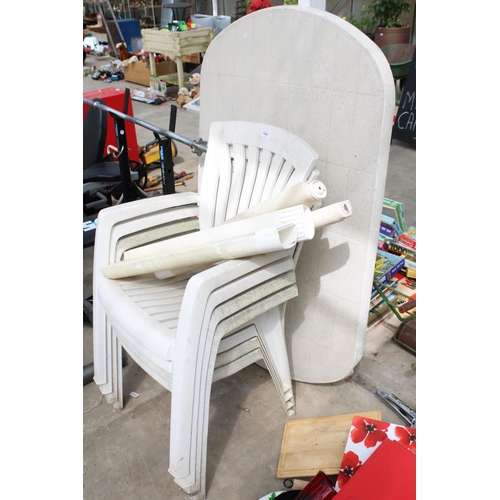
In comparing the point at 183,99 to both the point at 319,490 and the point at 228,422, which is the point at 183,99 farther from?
the point at 319,490

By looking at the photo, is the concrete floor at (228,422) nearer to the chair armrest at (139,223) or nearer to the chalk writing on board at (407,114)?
the chair armrest at (139,223)

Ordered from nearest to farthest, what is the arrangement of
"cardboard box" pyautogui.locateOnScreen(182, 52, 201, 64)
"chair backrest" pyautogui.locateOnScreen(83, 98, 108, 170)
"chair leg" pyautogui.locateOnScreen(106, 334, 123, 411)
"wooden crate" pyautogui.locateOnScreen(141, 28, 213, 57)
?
"chair leg" pyautogui.locateOnScreen(106, 334, 123, 411), "chair backrest" pyautogui.locateOnScreen(83, 98, 108, 170), "wooden crate" pyautogui.locateOnScreen(141, 28, 213, 57), "cardboard box" pyautogui.locateOnScreen(182, 52, 201, 64)

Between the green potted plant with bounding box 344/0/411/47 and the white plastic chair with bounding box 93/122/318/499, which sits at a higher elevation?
the green potted plant with bounding box 344/0/411/47

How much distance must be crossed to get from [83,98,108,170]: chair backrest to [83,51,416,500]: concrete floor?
144 cm

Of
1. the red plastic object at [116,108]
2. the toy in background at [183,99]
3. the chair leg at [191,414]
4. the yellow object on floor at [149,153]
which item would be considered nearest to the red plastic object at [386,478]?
the chair leg at [191,414]

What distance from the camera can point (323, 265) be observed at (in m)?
1.85

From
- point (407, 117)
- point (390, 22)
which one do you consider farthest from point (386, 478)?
point (390, 22)

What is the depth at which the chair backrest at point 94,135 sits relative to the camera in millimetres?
3152

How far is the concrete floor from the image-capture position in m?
1.68

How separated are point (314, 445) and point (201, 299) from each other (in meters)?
0.83

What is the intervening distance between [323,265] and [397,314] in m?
0.73

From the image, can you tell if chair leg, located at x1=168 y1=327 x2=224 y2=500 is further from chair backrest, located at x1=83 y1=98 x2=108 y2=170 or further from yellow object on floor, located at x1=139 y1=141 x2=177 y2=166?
yellow object on floor, located at x1=139 y1=141 x2=177 y2=166

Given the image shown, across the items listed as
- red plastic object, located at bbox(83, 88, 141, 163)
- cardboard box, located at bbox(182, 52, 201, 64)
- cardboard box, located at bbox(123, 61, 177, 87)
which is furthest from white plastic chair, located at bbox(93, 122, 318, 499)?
cardboard box, located at bbox(182, 52, 201, 64)
